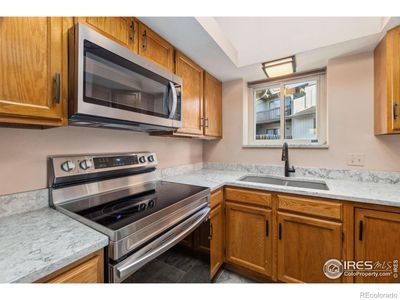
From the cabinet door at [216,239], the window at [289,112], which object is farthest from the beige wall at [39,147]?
the window at [289,112]

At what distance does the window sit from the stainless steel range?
4.36 feet

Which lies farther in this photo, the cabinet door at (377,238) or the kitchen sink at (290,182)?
the kitchen sink at (290,182)

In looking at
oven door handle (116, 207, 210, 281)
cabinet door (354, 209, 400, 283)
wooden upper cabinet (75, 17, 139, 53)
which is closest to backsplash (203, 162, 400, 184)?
cabinet door (354, 209, 400, 283)

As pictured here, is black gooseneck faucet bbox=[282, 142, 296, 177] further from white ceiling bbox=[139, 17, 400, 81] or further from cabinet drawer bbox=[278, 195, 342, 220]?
white ceiling bbox=[139, 17, 400, 81]

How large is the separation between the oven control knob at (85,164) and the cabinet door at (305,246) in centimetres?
141

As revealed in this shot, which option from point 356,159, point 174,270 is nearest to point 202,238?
point 174,270

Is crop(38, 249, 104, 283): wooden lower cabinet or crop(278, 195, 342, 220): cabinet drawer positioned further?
crop(278, 195, 342, 220): cabinet drawer

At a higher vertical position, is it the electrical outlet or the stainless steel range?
the electrical outlet

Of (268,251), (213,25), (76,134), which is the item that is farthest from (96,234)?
(213,25)

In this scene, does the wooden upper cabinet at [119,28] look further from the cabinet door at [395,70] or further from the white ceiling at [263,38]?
the cabinet door at [395,70]

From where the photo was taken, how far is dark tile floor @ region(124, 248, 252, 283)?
0.80 meters

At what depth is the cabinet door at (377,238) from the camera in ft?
3.56

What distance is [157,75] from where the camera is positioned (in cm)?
116
